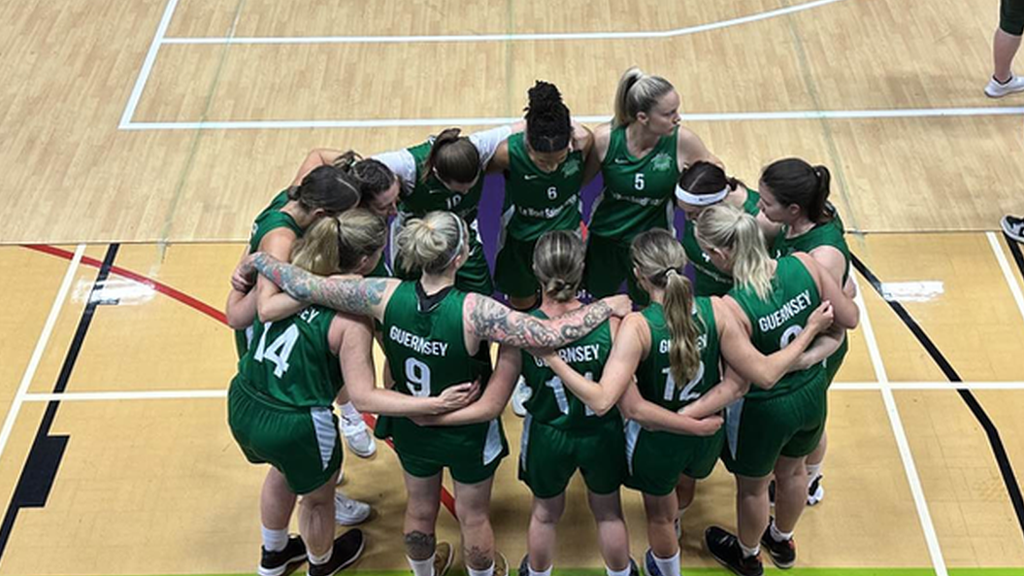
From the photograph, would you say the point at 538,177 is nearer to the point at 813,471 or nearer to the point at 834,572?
the point at 813,471

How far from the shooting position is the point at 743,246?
4289 millimetres

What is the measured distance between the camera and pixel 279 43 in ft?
32.4

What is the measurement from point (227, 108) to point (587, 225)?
440cm

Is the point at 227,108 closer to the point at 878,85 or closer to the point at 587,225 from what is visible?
the point at 587,225

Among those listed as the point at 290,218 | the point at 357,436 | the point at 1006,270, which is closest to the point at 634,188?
the point at 290,218

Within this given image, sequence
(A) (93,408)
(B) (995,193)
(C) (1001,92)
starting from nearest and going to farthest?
(A) (93,408) < (B) (995,193) < (C) (1001,92)

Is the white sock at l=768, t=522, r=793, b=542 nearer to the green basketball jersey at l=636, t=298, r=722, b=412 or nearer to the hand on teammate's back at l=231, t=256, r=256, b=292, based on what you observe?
the green basketball jersey at l=636, t=298, r=722, b=412

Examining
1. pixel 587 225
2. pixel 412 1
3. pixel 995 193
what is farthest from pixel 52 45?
pixel 995 193

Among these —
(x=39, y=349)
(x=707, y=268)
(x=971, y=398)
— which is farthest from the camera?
(x=39, y=349)

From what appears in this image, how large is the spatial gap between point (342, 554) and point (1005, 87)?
6748 mm

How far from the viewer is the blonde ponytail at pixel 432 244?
416 cm

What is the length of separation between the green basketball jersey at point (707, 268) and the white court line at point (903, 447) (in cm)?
172

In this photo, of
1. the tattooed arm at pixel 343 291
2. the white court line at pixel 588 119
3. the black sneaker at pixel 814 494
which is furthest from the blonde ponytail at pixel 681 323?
the white court line at pixel 588 119

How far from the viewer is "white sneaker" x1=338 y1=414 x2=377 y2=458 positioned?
19.5 ft
